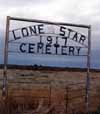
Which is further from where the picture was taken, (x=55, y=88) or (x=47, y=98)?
(x=55, y=88)

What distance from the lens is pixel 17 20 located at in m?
15.7

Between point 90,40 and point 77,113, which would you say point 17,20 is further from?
point 77,113

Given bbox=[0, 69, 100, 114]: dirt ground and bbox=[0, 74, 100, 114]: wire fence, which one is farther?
bbox=[0, 69, 100, 114]: dirt ground

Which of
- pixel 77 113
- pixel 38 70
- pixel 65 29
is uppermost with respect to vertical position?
pixel 65 29

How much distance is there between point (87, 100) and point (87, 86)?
45 centimetres

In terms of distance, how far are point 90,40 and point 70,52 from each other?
0.87 m

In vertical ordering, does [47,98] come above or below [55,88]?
below

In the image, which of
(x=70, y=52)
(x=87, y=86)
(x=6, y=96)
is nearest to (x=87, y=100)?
(x=87, y=86)

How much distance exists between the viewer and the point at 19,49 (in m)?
15.5

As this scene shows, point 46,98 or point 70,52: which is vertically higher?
point 70,52

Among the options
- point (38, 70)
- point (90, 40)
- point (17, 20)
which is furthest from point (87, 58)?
point (17, 20)

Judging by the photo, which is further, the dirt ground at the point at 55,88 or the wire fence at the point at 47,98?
the dirt ground at the point at 55,88

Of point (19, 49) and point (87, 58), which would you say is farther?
point (87, 58)

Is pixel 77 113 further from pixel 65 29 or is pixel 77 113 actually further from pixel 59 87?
pixel 65 29
